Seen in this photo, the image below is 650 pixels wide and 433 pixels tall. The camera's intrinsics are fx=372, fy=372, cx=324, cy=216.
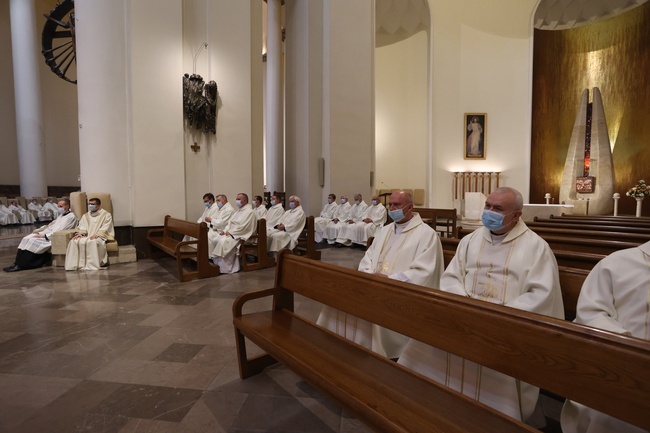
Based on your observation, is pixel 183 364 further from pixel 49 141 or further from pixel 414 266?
pixel 49 141

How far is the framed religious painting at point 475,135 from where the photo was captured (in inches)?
589

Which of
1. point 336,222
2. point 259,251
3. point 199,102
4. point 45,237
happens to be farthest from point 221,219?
point 336,222

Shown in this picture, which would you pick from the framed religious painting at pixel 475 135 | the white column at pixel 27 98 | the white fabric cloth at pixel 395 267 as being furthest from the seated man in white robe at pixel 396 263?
the white column at pixel 27 98

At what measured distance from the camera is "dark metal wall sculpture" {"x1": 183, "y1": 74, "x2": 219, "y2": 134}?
7.46 m

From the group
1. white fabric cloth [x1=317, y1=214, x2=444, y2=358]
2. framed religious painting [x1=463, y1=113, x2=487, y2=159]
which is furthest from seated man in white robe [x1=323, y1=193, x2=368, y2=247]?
framed religious painting [x1=463, y1=113, x2=487, y2=159]

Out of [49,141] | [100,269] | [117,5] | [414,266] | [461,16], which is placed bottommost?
[100,269]

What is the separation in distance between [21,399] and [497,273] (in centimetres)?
306

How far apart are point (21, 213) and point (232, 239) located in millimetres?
11242

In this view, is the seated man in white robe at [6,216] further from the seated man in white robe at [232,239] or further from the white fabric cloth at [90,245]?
the seated man in white robe at [232,239]

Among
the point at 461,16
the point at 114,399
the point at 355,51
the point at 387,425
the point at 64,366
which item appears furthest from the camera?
the point at 461,16

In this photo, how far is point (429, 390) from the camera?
1.69 metres

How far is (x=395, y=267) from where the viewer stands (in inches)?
118

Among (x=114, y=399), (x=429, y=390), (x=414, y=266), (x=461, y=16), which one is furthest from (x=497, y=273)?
(x=461, y=16)

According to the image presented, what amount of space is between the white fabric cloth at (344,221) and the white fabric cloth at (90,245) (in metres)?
4.79
